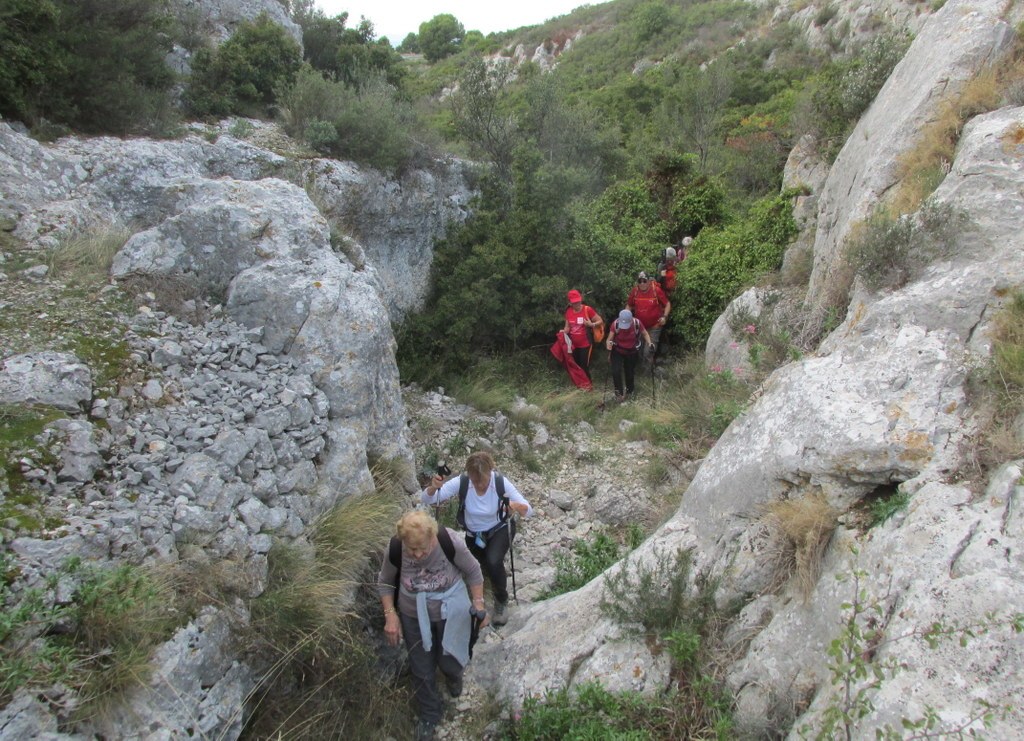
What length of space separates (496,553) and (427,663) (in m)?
1.03

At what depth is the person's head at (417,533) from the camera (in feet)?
12.6

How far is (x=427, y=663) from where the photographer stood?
13.5 feet

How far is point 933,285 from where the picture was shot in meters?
4.59

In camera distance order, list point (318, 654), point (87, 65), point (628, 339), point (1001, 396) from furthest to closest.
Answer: point (628, 339) < point (87, 65) < point (318, 654) < point (1001, 396)

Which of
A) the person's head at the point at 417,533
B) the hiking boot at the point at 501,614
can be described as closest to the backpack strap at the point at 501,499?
the hiking boot at the point at 501,614

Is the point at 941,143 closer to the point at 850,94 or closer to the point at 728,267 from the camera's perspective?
the point at 728,267

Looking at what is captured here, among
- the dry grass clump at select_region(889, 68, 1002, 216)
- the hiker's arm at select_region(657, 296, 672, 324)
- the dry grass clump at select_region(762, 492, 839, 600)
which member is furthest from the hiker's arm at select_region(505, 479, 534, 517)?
the hiker's arm at select_region(657, 296, 672, 324)

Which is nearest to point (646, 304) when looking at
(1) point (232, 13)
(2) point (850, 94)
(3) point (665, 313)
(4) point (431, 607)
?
(3) point (665, 313)

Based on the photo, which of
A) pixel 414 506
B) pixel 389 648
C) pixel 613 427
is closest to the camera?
pixel 389 648

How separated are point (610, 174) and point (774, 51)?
14.5 metres

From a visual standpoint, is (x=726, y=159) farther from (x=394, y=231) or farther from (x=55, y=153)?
(x=55, y=153)

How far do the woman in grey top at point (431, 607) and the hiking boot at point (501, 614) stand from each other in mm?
735

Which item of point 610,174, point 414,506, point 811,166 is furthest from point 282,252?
point 610,174

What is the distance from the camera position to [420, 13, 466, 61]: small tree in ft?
147
